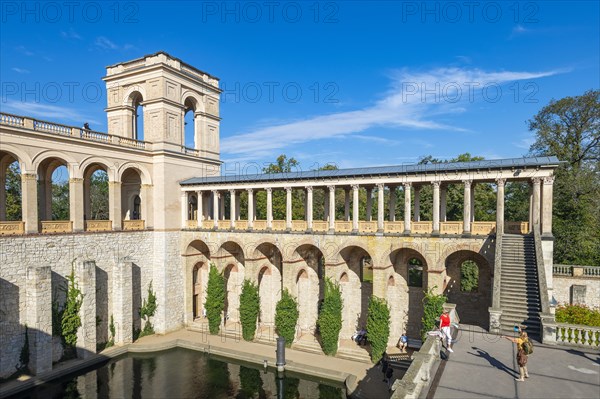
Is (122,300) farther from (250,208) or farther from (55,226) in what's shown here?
(250,208)

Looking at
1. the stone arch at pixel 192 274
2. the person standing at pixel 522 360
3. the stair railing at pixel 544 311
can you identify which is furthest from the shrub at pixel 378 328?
the stone arch at pixel 192 274

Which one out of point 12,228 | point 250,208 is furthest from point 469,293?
point 12,228

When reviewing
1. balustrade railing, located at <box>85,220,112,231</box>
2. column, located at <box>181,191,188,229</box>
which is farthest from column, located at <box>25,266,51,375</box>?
column, located at <box>181,191,188,229</box>

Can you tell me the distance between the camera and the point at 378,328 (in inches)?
971

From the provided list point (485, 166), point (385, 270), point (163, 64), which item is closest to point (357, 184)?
point (385, 270)

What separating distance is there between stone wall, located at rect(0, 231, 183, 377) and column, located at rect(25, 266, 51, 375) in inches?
11.1

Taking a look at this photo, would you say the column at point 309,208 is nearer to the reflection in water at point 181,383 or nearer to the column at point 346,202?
the column at point 346,202

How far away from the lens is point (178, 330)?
32.7m

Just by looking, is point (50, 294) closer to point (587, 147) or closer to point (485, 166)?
point (485, 166)

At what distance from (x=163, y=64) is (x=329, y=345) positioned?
86.1 feet

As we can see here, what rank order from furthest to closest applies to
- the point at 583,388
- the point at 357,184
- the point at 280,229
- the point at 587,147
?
1. the point at 587,147
2. the point at 280,229
3. the point at 357,184
4. the point at 583,388

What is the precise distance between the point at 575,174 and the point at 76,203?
1737 inches

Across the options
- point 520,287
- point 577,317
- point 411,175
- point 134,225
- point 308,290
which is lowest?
point 308,290

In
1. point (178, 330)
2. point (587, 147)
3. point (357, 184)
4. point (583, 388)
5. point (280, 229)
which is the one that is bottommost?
point (178, 330)
